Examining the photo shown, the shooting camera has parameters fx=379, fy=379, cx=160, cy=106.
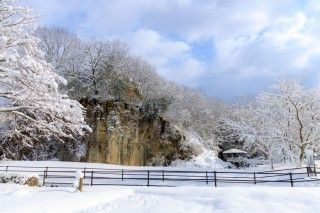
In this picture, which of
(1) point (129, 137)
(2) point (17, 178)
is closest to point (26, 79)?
(2) point (17, 178)

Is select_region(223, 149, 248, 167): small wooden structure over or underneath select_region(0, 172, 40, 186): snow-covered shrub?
over

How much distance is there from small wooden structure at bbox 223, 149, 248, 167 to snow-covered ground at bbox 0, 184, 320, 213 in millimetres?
35115

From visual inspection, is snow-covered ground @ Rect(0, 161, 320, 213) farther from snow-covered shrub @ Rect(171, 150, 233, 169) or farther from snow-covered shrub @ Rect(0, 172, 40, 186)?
snow-covered shrub @ Rect(171, 150, 233, 169)

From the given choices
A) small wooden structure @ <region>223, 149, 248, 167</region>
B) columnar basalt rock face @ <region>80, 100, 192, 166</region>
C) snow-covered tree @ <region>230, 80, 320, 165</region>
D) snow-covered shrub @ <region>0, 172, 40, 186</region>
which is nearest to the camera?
snow-covered shrub @ <region>0, 172, 40, 186</region>

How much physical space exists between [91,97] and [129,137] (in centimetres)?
793

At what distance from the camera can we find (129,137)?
51.6 meters

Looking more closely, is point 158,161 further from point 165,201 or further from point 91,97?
point 165,201

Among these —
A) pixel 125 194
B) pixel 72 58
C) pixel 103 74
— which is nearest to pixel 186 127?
pixel 103 74

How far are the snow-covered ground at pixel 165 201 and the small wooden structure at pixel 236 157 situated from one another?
1382 inches

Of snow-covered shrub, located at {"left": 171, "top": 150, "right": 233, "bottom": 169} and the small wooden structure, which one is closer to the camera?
snow-covered shrub, located at {"left": 171, "top": 150, "right": 233, "bottom": 169}

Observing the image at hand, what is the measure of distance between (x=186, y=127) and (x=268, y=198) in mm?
46493

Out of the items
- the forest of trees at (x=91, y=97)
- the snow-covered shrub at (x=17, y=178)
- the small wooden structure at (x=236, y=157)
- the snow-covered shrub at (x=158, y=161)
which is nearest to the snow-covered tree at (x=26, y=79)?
the forest of trees at (x=91, y=97)

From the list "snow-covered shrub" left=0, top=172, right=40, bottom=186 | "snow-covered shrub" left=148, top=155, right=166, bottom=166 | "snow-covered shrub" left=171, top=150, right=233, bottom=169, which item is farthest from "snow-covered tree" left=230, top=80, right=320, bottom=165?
"snow-covered shrub" left=0, top=172, right=40, bottom=186

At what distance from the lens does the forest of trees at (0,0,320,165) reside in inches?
680
